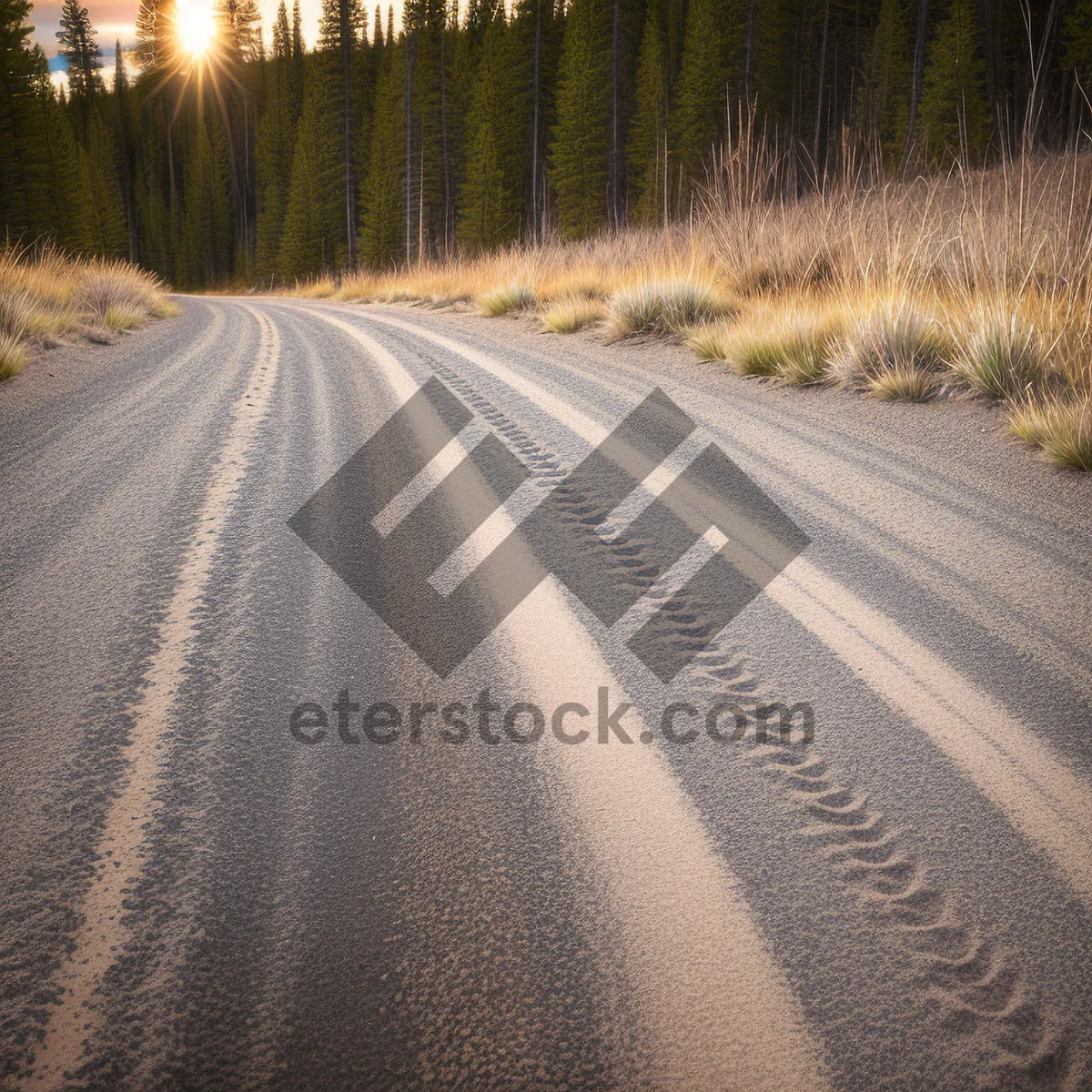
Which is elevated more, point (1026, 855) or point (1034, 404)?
point (1034, 404)

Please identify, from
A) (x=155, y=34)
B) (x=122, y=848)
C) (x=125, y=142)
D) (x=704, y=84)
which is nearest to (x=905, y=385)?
(x=122, y=848)

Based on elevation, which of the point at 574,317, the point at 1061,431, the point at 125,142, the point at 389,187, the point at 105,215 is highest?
the point at 125,142

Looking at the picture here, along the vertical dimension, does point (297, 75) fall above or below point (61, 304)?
above

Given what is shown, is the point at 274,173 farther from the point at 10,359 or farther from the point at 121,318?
the point at 10,359

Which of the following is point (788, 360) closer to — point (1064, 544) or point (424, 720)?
point (1064, 544)

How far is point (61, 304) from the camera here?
907cm

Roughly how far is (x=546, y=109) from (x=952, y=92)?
17.9 metres

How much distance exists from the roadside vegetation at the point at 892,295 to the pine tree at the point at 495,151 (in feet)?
78.1

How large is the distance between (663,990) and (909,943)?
1.40 feet

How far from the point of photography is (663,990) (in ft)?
3.56

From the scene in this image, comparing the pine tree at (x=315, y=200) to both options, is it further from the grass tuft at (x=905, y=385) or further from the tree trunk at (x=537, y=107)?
the grass tuft at (x=905, y=385)

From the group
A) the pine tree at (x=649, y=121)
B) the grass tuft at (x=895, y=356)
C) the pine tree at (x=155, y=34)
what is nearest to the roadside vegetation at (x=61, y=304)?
the grass tuft at (x=895, y=356)

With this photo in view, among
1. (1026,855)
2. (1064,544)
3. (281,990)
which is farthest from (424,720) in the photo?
(1064,544)

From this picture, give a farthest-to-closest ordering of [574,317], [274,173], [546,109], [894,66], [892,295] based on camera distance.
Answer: [274,173], [546,109], [894,66], [574,317], [892,295]
